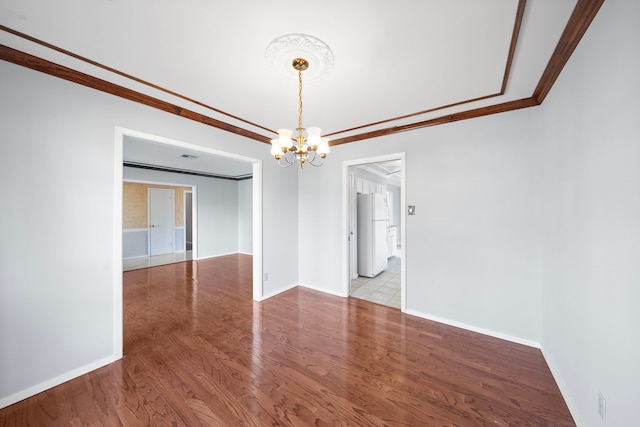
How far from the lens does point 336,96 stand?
7.91ft

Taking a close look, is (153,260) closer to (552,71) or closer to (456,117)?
(456,117)

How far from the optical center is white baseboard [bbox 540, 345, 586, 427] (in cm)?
153

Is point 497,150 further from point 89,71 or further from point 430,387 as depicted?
point 89,71

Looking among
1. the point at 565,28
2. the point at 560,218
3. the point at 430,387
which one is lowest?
the point at 430,387

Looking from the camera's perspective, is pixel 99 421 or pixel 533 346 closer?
pixel 99 421

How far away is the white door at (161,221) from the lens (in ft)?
23.7

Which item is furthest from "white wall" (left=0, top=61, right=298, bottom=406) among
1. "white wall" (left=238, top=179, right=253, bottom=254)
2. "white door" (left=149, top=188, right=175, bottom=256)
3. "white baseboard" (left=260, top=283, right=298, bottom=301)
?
"white door" (left=149, top=188, right=175, bottom=256)

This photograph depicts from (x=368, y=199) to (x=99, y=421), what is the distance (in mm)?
4447

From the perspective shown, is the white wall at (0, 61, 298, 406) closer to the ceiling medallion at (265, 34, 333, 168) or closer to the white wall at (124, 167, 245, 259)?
the ceiling medallion at (265, 34, 333, 168)

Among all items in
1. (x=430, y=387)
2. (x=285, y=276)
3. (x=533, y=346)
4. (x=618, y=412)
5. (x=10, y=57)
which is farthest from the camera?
(x=285, y=276)

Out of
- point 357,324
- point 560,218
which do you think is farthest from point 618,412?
point 357,324

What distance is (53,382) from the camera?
72.9 inches

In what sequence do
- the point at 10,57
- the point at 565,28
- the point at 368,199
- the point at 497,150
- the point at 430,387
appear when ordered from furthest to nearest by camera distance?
the point at 368,199 < the point at 497,150 < the point at 430,387 < the point at 10,57 < the point at 565,28

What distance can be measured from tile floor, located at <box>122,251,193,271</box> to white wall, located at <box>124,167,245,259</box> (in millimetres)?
719
